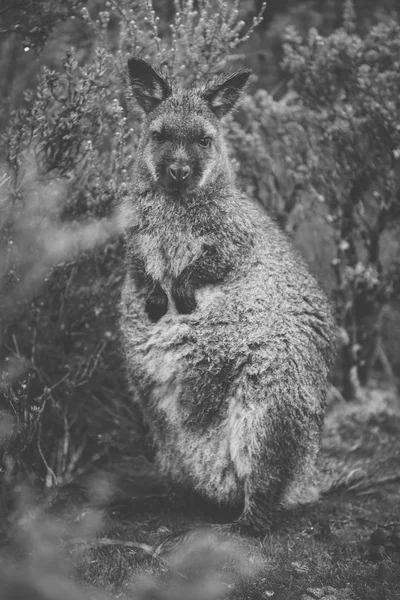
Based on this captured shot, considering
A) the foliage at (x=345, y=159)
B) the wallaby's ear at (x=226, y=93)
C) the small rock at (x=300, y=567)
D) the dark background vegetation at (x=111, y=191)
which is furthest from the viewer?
the foliage at (x=345, y=159)

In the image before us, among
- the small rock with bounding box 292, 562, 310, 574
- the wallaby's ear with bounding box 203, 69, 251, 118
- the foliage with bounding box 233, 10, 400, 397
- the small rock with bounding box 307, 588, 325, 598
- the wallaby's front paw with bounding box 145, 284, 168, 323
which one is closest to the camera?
the small rock with bounding box 307, 588, 325, 598

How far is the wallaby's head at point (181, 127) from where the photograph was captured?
3.84 m

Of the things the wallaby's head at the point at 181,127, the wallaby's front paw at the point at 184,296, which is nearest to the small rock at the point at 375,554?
the wallaby's front paw at the point at 184,296

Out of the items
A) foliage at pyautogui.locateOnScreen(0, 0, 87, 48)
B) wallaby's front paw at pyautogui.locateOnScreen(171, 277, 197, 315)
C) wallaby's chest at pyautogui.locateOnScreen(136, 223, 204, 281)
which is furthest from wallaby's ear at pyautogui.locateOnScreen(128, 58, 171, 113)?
wallaby's front paw at pyautogui.locateOnScreen(171, 277, 197, 315)

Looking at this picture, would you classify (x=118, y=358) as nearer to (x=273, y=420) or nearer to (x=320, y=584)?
(x=273, y=420)

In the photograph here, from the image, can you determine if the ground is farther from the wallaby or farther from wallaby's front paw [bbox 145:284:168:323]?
wallaby's front paw [bbox 145:284:168:323]

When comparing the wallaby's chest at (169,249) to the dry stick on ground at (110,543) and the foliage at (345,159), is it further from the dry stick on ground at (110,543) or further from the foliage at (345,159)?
the foliage at (345,159)

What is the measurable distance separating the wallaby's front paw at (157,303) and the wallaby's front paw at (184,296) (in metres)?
0.11

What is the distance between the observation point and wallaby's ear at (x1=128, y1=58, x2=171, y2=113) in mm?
3936

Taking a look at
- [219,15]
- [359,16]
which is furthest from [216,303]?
Answer: [359,16]

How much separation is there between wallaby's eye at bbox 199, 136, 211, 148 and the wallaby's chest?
1.81 ft

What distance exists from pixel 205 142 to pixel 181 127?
0.22m

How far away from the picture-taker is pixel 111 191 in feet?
14.8

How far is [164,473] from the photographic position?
439 centimetres
